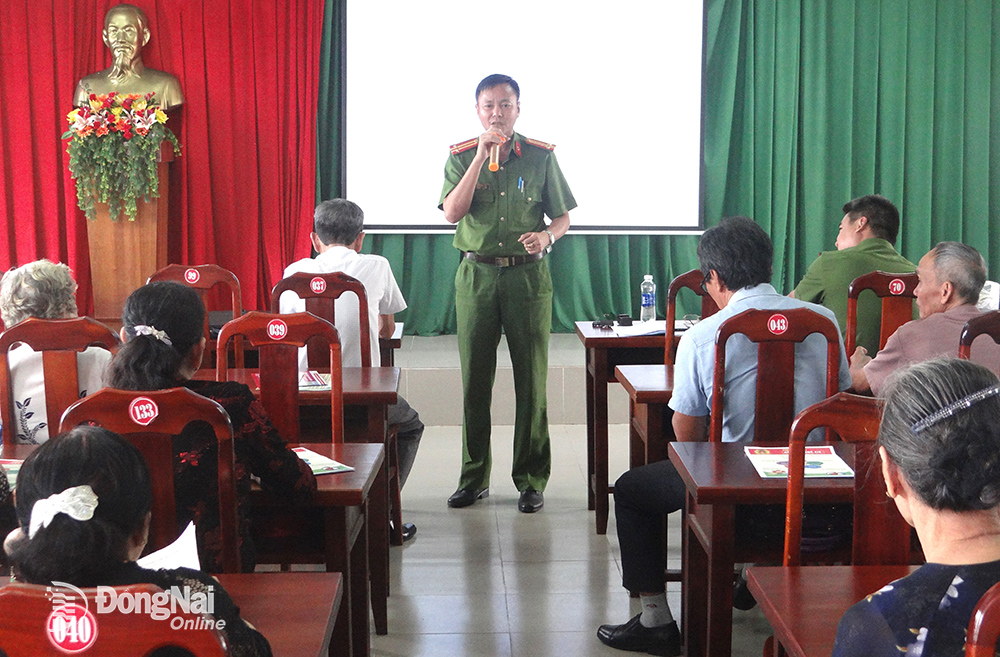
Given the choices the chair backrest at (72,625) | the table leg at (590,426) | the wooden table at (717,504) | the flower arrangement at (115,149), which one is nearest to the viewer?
the chair backrest at (72,625)

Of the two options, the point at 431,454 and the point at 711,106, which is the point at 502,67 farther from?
the point at 431,454

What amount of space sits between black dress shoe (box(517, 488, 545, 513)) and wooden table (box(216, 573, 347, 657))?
215 centimetres

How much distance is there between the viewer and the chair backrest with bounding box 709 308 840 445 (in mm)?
2100

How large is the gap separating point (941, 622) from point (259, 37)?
5.30 m

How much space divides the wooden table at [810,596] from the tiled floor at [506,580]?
1056 mm

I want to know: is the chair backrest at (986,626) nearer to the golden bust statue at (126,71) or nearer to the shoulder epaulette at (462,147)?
the shoulder epaulette at (462,147)

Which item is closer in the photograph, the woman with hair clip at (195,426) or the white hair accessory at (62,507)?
the white hair accessory at (62,507)

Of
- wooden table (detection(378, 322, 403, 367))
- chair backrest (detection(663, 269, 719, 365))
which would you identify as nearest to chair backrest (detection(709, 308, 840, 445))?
chair backrest (detection(663, 269, 719, 365))

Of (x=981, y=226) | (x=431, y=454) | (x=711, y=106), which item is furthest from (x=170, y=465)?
(x=981, y=226)

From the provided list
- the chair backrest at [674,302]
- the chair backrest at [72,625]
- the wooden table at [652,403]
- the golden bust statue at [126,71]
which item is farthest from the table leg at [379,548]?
the golden bust statue at [126,71]

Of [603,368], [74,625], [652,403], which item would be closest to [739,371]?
[652,403]

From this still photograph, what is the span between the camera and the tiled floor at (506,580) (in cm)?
253

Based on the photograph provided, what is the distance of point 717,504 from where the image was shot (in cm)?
184

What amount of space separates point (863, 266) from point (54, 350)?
2444 millimetres
